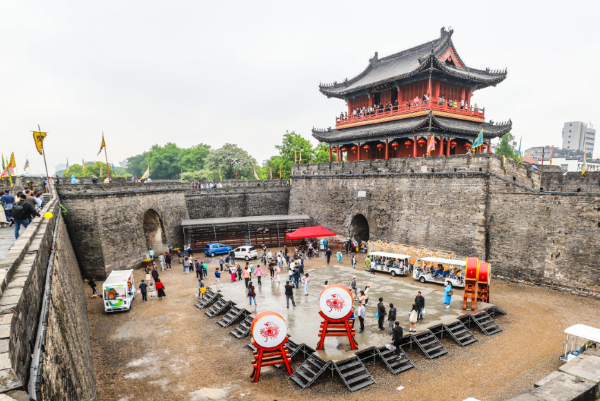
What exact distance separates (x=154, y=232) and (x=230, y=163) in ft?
82.6

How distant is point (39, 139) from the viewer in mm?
14672

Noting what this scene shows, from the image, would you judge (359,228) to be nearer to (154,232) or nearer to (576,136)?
(154,232)

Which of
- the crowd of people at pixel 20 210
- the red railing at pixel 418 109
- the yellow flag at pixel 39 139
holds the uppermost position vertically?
the red railing at pixel 418 109

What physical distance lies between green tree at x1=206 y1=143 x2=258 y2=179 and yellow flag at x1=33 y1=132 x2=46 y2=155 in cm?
3588

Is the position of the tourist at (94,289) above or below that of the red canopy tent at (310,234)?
below

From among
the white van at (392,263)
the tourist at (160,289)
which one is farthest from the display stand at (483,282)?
the tourist at (160,289)

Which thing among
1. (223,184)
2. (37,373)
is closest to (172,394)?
(37,373)

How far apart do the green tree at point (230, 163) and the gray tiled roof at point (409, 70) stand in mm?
22478

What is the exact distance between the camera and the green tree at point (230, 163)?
51.4 m

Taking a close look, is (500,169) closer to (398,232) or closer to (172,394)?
(398,232)

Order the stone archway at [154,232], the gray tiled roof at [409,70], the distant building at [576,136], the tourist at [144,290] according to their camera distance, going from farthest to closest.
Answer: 1. the distant building at [576,136]
2. the stone archway at [154,232]
3. the gray tiled roof at [409,70]
4. the tourist at [144,290]

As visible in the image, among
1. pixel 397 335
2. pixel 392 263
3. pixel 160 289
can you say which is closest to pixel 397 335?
pixel 397 335

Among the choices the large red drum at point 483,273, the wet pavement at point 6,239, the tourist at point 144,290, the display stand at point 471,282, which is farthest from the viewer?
the tourist at point 144,290

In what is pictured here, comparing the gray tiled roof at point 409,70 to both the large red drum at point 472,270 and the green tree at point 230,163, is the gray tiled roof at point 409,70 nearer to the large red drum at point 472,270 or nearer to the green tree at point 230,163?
the large red drum at point 472,270
